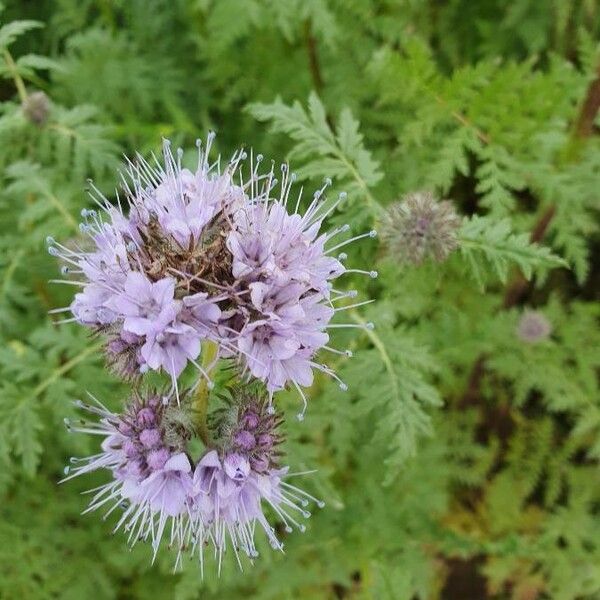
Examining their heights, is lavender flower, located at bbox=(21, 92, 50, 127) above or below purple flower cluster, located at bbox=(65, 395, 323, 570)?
above

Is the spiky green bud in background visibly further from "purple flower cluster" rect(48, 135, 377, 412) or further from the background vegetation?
"purple flower cluster" rect(48, 135, 377, 412)

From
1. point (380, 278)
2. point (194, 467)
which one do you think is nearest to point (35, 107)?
point (380, 278)

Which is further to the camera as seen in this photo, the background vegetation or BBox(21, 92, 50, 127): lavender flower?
BBox(21, 92, 50, 127): lavender flower

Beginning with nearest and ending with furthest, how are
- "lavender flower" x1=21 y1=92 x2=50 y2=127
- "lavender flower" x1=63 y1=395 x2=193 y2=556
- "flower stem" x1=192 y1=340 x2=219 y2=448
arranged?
"lavender flower" x1=63 y1=395 x2=193 y2=556
"flower stem" x1=192 y1=340 x2=219 y2=448
"lavender flower" x1=21 y1=92 x2=50 y2=127

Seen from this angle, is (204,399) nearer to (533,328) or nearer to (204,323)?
(204,323)

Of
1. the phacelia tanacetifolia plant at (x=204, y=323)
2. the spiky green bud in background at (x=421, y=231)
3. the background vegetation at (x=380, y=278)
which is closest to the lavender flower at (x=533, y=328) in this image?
the background vegetation at (x=380, y=278)

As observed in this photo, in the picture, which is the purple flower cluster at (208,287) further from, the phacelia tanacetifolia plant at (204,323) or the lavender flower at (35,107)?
the lavender flower at (35,107)

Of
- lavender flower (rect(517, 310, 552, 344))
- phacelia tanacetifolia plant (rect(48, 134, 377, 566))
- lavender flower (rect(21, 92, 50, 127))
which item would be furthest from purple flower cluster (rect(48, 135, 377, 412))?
lavender flower (rect(517, 310, 552, 344))

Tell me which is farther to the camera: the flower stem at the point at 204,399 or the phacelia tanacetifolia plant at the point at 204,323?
the flower stem at the point at 204,399
